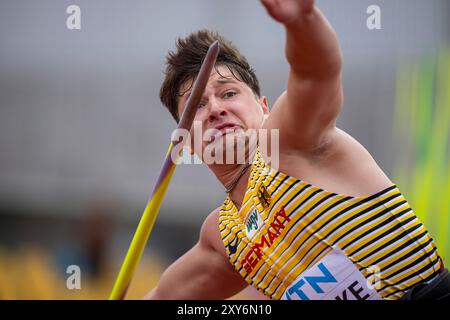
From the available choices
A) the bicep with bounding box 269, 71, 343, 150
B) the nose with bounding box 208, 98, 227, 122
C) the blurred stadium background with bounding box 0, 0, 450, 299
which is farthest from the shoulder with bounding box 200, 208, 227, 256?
the blurred stadium background with bounding box 0, 0, 450, 299

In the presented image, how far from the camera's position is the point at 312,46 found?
1.54 m

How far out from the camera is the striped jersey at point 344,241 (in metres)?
1.88

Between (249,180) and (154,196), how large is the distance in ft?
1.06

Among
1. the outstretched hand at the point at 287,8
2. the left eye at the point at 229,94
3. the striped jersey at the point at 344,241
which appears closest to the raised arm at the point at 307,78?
the outstretched hand at the point at 287,8

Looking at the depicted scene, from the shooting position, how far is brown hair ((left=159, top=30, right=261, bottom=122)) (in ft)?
8.03

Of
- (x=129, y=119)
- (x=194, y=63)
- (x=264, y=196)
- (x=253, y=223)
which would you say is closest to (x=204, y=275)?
(x=253, y=223)

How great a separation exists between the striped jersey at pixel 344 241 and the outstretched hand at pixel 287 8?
558mm

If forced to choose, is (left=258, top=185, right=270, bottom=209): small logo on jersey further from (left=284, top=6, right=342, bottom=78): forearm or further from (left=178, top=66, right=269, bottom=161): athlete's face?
(left=284, top=6, right=342, bottom=78): forearm

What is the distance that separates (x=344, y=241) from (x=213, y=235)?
0.74m

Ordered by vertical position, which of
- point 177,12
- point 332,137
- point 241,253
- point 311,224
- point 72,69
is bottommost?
point 241,253

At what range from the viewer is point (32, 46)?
5020 mm

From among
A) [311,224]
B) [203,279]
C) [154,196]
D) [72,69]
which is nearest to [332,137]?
[311,224]
